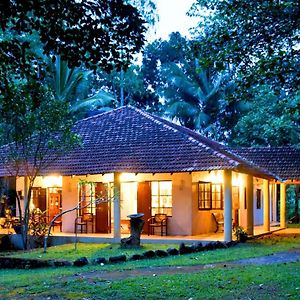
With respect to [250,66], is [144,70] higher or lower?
higher

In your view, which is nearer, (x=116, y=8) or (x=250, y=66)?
(x=116, y=8)

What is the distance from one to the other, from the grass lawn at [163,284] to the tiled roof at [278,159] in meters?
11.2

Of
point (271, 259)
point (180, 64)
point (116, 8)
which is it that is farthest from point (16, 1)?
point (180, 64)

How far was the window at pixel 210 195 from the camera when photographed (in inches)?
788

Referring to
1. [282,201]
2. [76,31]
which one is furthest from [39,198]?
[76,31]

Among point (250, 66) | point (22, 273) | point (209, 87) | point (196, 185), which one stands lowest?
point (22, 273)

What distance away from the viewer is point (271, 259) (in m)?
13.5

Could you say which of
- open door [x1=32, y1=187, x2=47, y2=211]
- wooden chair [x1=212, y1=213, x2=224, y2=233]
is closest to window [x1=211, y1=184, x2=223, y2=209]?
wooden chair [x1=212, y1=213, x2=224, y2=233]

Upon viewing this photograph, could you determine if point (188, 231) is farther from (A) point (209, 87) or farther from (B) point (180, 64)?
(B) point (180, 64)

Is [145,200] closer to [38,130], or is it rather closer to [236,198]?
[236,198]

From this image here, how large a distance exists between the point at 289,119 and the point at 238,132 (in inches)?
251

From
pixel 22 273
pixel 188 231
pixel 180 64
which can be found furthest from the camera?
pixel 180 64

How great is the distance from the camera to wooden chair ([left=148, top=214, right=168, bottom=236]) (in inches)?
765

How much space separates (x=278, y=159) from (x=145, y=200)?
7877 millimetres
